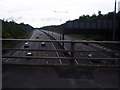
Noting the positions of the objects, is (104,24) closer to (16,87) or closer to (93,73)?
(93,73)

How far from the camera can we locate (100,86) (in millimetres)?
5348

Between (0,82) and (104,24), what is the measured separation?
25.2 m

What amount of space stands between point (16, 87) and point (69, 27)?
80.4ft

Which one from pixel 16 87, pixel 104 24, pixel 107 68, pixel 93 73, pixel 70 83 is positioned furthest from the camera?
pixel 104 24

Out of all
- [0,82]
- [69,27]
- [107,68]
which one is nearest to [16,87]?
[0,82]

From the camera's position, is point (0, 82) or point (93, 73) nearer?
point (0, 82)

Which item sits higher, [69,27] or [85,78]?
[69,27]

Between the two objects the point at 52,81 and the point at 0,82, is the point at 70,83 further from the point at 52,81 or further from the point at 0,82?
the point at 0,82

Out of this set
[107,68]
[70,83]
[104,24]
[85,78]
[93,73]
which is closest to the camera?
[70,83]

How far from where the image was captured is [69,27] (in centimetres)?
2925

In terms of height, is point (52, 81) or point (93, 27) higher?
point (93, 27)

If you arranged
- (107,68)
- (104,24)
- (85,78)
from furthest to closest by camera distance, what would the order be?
1. (104,24)
2. (107,68)
3. (85,78)

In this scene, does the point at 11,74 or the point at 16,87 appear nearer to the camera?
the point at 16,87

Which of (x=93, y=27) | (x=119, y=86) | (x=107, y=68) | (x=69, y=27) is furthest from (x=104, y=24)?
(x=119, y=86)
